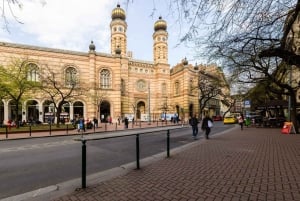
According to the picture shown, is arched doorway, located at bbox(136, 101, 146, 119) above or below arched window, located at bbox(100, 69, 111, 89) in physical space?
below

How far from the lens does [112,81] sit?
51906 millimetres

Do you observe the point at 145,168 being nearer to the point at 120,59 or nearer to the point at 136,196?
the point at 136,196

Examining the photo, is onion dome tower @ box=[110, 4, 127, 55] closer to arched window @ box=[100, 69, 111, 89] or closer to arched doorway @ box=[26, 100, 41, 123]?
arched window @ box=[100, 69, 111, 89]

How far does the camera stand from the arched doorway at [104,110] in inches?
2022

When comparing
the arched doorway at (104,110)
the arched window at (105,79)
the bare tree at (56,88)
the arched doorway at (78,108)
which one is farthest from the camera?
the arched doorway at (104,110)

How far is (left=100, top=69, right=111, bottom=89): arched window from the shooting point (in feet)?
168

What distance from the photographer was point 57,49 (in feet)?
150

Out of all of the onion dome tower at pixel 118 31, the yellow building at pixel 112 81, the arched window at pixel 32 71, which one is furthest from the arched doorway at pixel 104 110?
the onion dome tower at pixel 118 31

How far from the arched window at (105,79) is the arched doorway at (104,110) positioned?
3542mm

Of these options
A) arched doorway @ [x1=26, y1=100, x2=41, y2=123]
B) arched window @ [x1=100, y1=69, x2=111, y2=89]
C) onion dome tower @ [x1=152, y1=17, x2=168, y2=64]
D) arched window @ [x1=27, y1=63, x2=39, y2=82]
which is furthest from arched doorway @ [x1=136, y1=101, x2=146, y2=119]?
arched window @ [x1=27, y1=63, x2=39, y2=82]

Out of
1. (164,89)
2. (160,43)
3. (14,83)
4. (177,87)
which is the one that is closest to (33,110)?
(14,83)

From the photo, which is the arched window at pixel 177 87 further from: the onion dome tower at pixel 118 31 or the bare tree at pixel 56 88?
the bare tree at pixel 56 88

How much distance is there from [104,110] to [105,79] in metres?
6.92

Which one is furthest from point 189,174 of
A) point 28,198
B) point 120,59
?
point 120,59
